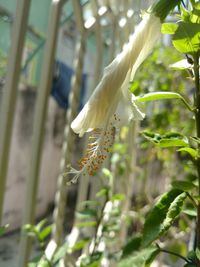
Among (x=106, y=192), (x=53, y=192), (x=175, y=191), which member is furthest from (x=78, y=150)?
(x=175, y=191)

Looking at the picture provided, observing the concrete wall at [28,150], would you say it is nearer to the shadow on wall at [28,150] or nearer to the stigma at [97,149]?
the shadow on wall at [28,150]

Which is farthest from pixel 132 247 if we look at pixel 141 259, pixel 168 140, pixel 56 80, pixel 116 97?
pixel 56 80

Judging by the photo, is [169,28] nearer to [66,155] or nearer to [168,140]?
[168,140]

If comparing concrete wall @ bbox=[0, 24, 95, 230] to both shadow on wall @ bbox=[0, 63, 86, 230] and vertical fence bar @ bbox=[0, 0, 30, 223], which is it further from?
vertical fence bar @ bbox=[0, 0, 30, 223]

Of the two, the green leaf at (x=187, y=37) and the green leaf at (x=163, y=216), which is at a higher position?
the green leaf at (x=187, y=37)

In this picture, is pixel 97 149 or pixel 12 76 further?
pixel 12 76

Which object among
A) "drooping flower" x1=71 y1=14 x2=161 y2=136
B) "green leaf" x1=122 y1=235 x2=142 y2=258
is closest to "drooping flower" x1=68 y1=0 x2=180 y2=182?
"drooping flower" x1=71 y1=14 x2=161 y2=136

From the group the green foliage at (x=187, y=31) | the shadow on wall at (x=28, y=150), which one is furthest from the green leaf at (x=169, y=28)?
the shadow on wall at (x=28, y=150)
